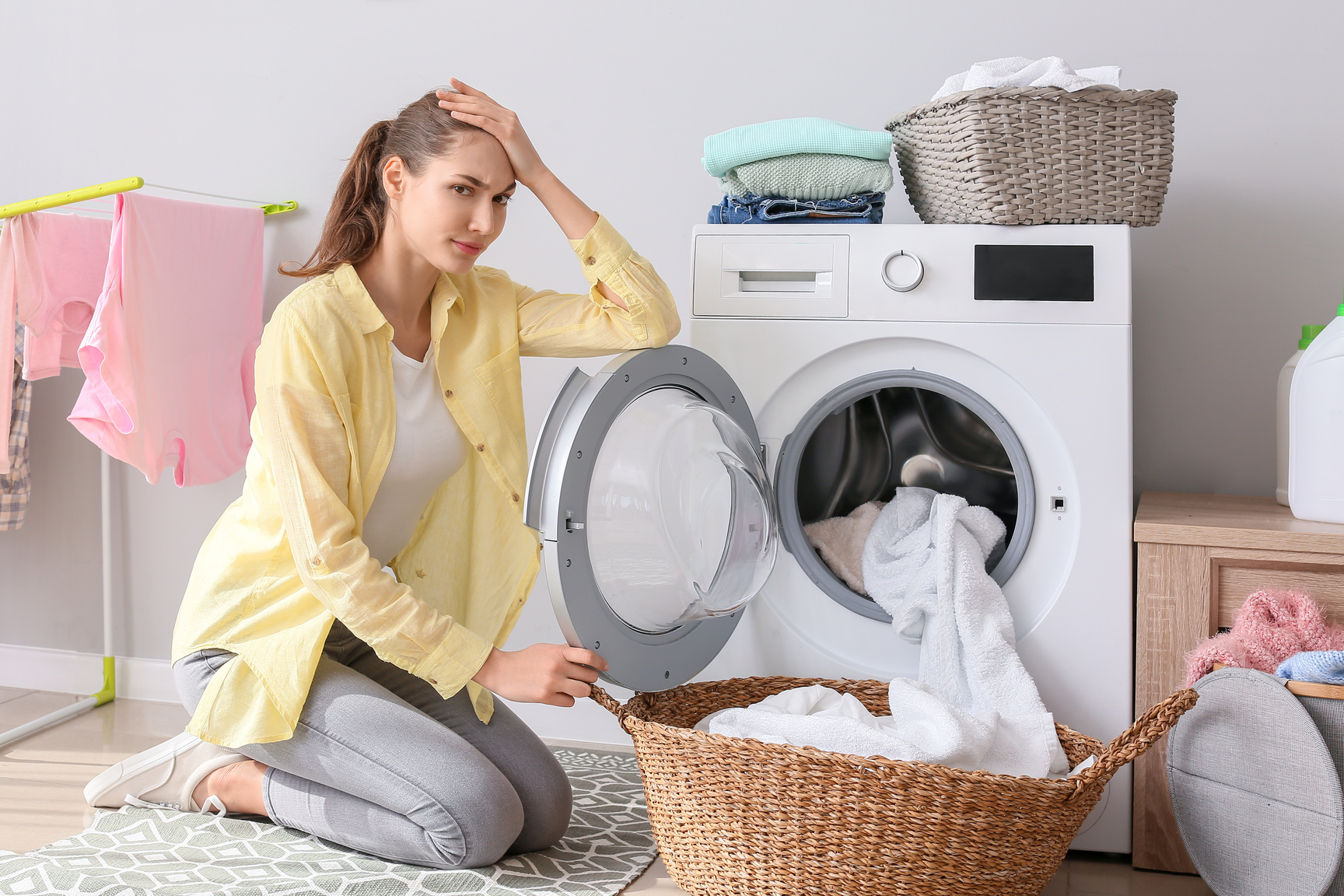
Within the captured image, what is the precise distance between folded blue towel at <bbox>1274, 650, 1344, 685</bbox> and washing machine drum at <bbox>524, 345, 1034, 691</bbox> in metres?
0.39

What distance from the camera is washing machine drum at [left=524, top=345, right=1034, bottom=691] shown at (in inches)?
50.5

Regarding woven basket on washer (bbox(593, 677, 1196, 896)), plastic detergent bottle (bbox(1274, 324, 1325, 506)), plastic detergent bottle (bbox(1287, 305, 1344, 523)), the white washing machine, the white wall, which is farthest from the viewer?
the white wall

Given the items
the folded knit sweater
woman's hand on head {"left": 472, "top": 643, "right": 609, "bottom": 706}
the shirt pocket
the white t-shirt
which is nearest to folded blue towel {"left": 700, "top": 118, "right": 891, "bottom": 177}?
the folded knit sweater

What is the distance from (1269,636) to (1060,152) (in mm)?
759

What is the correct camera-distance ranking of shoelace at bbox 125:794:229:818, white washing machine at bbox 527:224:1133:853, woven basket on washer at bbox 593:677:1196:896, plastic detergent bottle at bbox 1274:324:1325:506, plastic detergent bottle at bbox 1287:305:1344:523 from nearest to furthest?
woven basket on washer at bbox 593:677:1196:896 < white washing machine at bbox 527:224:1133:853 < plastic detergent bottle at bbox 1287:305:1344:523 < shoelace at bbox 125:794:229:818 < plastic detergent bottle at bbox 1274:324:1325:506

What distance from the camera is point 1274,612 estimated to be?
1.48m

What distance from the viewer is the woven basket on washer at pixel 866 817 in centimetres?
125

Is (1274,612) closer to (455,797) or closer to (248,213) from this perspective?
(455,797)

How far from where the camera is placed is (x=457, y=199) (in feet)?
4.72

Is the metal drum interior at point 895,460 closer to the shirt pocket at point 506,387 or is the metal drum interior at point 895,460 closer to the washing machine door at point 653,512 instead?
the washing machine door at point 653,512

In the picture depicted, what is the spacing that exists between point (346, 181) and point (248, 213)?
0.86 m

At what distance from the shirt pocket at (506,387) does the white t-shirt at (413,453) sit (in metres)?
0.07

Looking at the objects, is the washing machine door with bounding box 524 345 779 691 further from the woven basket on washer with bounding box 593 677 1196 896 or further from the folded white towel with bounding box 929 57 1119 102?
the folded white towel with bounding box 929 57 1119 102

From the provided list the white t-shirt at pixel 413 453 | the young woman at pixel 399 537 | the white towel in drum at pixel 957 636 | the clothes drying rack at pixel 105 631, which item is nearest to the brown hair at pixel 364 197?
the young woman at pixel 399 537
